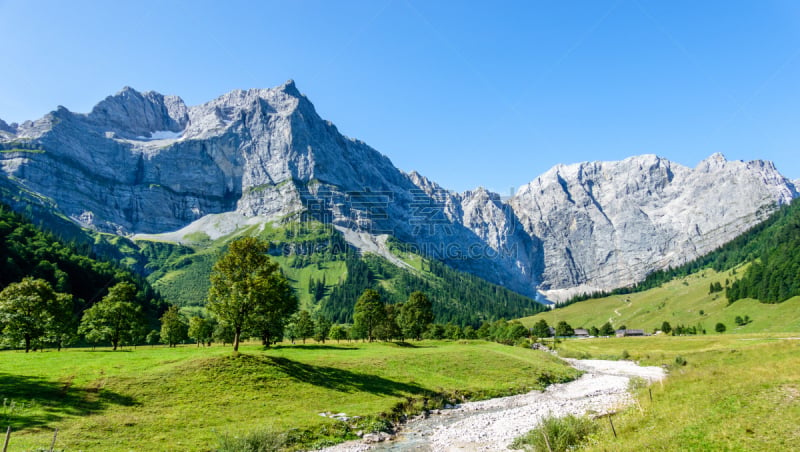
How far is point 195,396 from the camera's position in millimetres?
34812

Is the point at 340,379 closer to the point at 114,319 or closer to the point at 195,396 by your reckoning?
the point at 195,396

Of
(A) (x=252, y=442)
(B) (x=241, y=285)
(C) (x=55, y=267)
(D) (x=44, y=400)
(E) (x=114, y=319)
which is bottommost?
(A) (x=252, y=442)

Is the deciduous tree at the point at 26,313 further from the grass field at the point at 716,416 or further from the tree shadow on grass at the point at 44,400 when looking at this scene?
the grass field at the point at 716,416

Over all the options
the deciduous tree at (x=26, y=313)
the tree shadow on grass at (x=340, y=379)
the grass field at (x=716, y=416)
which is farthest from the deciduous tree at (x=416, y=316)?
the deciduous tree at (x=26, y=313)

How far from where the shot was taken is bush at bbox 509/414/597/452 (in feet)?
79.0

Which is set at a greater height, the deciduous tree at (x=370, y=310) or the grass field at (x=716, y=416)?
the deciduous tree at (x=370, y=310)

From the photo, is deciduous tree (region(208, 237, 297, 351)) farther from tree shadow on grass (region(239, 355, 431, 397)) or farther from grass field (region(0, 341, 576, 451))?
tree shadow on grass (region(239, 355, 431, 397))

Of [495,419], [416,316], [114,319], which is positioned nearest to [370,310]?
[416,316]

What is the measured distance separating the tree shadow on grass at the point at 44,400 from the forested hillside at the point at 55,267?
14071 cm

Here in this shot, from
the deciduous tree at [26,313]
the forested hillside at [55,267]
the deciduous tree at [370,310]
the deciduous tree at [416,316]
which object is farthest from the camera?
the forested hillside at [55,267]

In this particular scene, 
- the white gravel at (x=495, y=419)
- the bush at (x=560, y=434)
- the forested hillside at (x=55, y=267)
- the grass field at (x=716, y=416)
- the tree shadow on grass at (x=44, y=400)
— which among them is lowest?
the white gravel at (x=495, y=419)

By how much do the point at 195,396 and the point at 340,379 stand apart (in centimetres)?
1599

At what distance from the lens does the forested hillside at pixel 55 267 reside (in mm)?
146000

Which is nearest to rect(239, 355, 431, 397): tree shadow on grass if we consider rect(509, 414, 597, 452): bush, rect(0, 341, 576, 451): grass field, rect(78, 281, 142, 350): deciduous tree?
rect(0, 341, 576, 451): grass field
